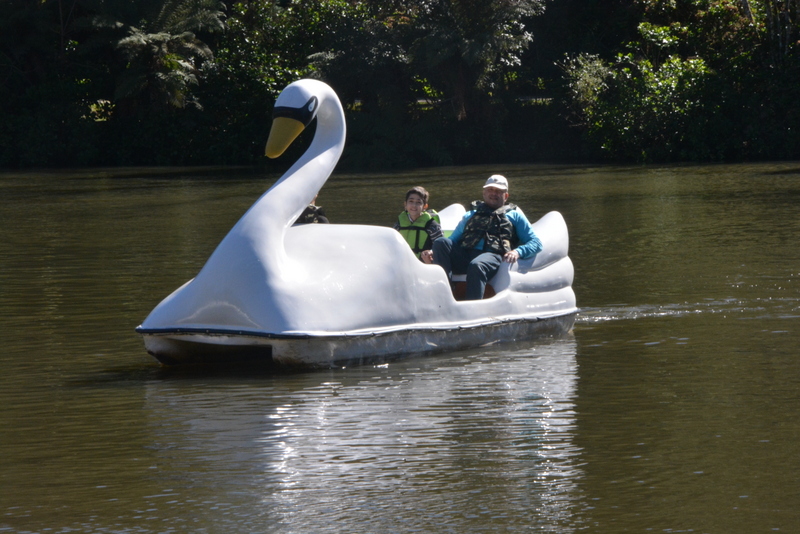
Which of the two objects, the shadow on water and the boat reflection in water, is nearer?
the boat reflection in water

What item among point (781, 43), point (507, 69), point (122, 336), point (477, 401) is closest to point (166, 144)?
point (507, 69)

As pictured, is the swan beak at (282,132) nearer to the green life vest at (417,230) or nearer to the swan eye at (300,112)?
the swan eye at (300,112)

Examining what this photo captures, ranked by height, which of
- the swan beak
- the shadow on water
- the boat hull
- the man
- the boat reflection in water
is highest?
the swan beak

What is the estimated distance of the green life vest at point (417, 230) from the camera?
8.97 m

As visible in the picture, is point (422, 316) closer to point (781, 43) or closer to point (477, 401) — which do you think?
point (477, 401)

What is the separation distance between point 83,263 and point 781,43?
924 inches

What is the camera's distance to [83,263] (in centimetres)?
1301

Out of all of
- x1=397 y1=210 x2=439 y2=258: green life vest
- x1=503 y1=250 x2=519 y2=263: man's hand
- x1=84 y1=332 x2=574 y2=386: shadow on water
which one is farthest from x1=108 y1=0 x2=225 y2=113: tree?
x1=84 y1=332 x2=574 y2=386: shadow on water

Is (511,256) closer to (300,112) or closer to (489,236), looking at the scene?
(489,236)

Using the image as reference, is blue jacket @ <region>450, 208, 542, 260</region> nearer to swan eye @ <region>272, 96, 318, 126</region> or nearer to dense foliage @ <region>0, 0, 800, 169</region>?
swan eye @ <region>272, 96, 318, 126</region>

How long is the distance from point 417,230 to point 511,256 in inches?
33.2

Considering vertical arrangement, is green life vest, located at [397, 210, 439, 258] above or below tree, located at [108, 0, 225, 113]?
below

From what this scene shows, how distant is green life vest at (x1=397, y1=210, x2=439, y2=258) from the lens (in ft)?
29.4

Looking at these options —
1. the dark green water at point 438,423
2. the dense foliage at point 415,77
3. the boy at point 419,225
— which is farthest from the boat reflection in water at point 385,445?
the dense foliage at point 415,77
